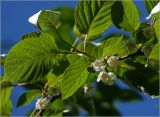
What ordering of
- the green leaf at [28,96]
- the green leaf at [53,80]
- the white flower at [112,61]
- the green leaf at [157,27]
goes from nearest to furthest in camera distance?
1. the green leaf at [157,27]
2. the white flower at [112,61]
3. the green leaf at [53,80]
4. the green leaf at [28,96]

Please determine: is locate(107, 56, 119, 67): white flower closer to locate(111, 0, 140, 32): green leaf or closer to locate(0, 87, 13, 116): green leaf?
locate(111, 0, 140, 32): green leaf

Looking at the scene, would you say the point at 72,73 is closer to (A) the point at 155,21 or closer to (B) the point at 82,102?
(A) the point at 155,21

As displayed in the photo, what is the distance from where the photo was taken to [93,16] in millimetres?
1471

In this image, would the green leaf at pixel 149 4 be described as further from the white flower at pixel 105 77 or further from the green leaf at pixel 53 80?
the green leaf at pixel 53 80

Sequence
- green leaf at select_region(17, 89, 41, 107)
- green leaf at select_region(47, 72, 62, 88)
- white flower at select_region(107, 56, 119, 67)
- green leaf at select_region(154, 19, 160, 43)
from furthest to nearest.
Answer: green leaf at select_region(17, 89, 41, 107) < green leaf at select_region(47, 72, 62, 88) < white flower at select_region(107, 56, 119, 67) < green leaf at select_region(154, 19, 160, 43)

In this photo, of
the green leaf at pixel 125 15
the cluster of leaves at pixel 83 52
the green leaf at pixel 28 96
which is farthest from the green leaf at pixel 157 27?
the green leaf at pixel 28 96

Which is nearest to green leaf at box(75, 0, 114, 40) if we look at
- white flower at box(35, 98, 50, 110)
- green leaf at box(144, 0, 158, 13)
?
green leaf at box(144, 0, 158, 13)

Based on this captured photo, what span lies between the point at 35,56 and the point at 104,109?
161 cm

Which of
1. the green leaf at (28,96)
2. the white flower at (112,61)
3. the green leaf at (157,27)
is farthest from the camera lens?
the green leaf at (28,96)

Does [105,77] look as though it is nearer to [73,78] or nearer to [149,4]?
[73,78]

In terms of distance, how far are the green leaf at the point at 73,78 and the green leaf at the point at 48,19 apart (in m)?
0.14

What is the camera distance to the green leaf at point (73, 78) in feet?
4.34

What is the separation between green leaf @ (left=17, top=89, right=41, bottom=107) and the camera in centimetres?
155

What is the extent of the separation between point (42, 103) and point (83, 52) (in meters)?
0.21
